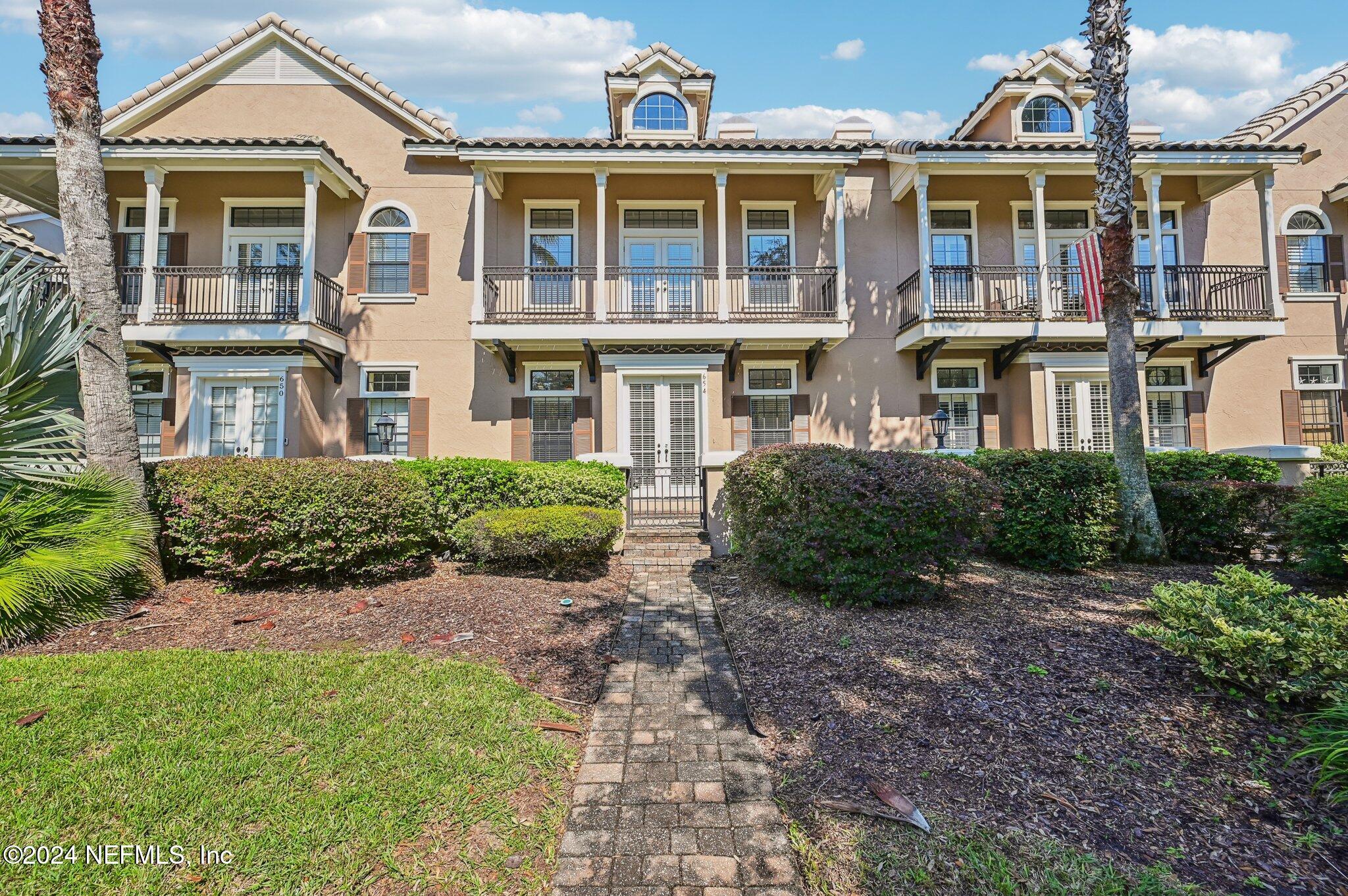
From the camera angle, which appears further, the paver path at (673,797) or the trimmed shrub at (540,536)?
the trimmed shrub at (540,536)

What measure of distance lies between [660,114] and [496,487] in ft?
31.6

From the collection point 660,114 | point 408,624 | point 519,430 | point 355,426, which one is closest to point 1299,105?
point 660,114

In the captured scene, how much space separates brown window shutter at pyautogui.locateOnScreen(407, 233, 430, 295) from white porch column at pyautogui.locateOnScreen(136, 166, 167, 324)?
14.4ft

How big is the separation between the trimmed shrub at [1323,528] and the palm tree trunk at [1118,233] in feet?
3.80

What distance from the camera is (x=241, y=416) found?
38.0ft

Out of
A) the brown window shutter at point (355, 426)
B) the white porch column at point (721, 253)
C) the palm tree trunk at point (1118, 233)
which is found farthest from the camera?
the brown window shutter at point (355, 426)

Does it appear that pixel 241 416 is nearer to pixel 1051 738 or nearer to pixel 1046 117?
pixel 1051 738

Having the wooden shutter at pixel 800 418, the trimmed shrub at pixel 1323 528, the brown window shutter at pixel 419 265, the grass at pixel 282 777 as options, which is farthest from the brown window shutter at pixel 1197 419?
the brown window shutter at pixel 419 265

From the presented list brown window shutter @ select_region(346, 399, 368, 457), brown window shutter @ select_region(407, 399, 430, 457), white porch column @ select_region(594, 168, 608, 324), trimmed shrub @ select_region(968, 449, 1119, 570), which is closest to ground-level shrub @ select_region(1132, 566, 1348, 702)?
trimmed shrub @ select_region(968, 449, 1119, 570)

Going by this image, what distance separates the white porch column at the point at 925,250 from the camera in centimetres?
1158

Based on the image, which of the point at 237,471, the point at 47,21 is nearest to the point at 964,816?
the point at 237,471

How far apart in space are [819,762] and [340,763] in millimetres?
2488

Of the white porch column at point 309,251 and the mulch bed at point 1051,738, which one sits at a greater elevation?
the white porch column at point 309,251

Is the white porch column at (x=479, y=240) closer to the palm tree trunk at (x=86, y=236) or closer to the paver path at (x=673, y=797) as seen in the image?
the palm tree trunk at (x=86, y=236)
